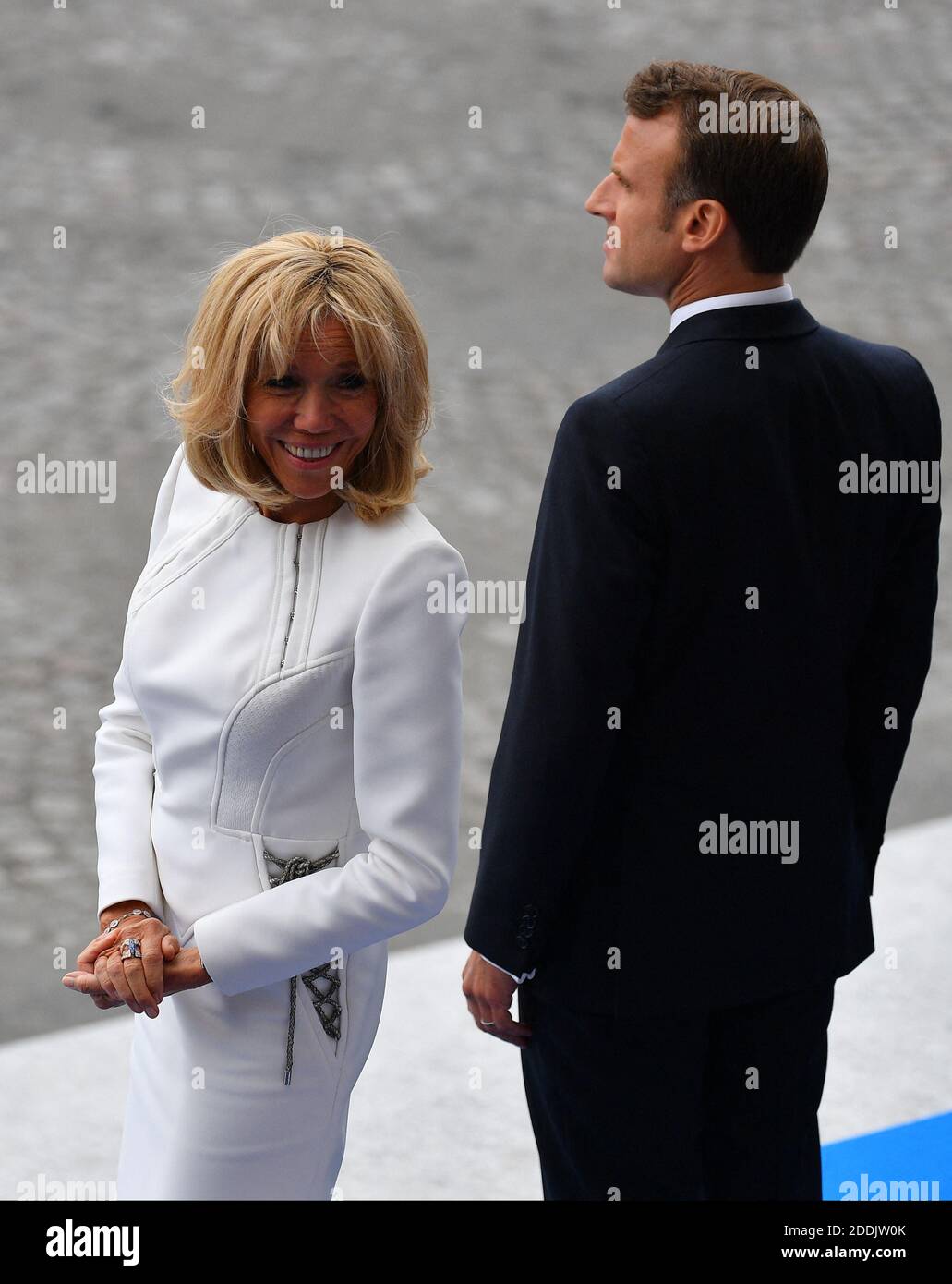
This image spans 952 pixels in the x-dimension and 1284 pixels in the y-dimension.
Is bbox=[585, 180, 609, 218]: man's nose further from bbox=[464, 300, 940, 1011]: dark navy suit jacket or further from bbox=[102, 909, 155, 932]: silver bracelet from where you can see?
bbox=[102, 909, 155, 932]: silver bracelet

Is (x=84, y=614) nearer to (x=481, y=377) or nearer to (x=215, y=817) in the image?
(x=481, y=377)

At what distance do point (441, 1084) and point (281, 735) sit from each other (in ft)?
5.89

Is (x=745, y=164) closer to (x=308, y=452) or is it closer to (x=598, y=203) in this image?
(x=598, y=203)

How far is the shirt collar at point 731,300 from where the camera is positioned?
2.03 metres

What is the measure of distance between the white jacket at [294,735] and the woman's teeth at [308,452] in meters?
0.09

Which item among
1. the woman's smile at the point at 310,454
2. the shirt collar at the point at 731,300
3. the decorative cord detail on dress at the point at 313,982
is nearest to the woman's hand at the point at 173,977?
the decorative cord detail on dress at the point at 313,982

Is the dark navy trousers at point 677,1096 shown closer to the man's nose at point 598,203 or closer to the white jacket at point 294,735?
the white jacket at point 294,735

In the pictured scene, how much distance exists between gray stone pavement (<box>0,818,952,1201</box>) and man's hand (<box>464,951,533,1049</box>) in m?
1.11

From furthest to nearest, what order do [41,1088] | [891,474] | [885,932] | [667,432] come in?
[885,932] < [41,1088] < [891,474] < [667,432]

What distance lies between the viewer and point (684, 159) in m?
2.00

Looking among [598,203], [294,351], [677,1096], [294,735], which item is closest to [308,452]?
[294,351]

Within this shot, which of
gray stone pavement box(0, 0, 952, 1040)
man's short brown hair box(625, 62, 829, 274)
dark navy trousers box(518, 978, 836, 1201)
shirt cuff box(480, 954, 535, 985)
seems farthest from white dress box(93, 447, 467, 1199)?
gray stone pavement box(0, 0, 952, 1040)
